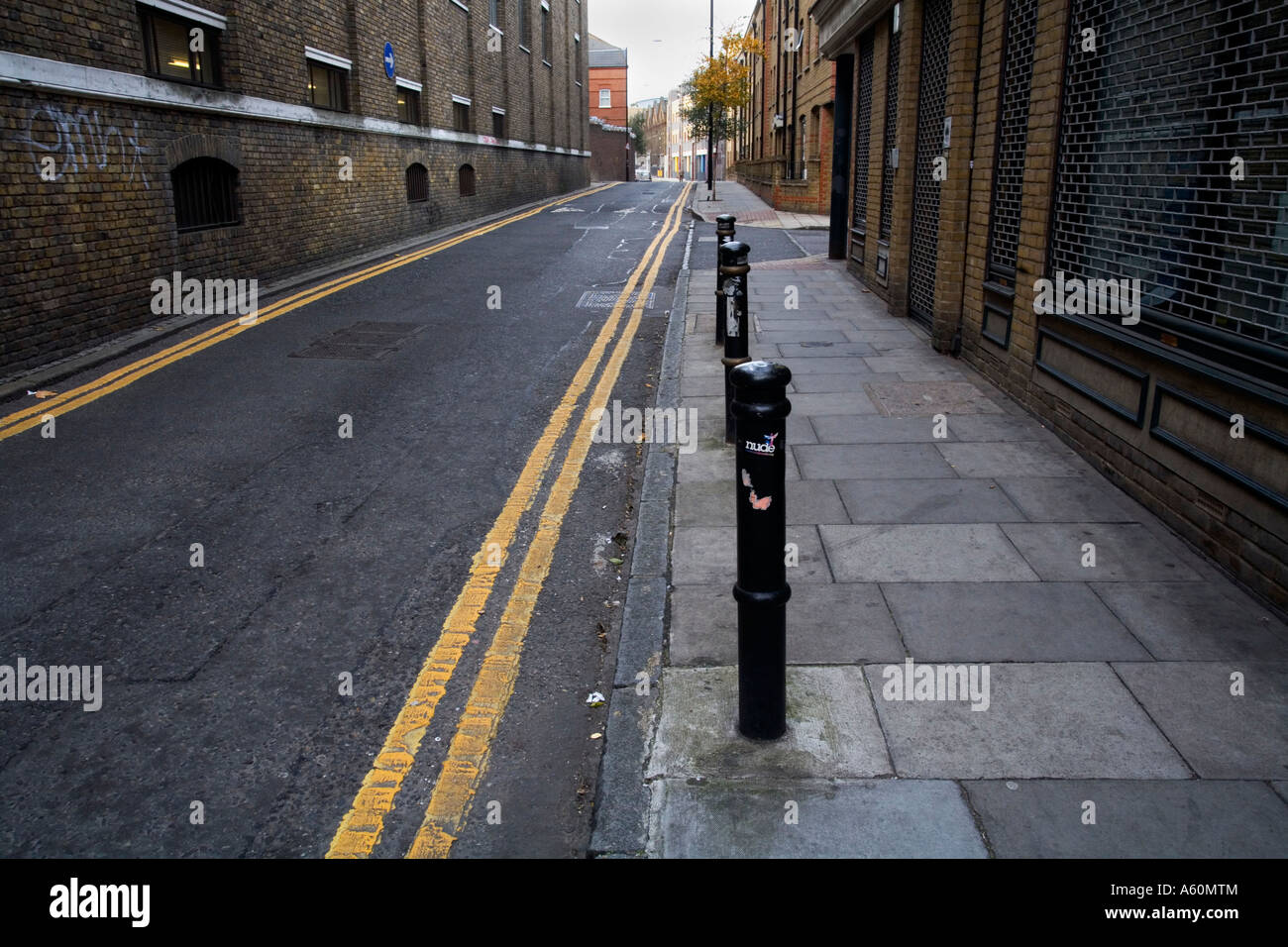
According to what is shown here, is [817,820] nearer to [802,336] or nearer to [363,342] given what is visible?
[802,336]

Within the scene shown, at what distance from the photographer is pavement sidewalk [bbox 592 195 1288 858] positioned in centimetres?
275

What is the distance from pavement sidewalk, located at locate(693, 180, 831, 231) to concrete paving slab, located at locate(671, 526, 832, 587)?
52.0 ft

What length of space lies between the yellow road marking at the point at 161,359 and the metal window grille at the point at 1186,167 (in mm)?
7427

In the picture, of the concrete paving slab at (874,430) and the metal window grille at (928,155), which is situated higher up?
the metal window grille at (928,155)

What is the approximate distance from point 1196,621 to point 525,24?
1370 inches

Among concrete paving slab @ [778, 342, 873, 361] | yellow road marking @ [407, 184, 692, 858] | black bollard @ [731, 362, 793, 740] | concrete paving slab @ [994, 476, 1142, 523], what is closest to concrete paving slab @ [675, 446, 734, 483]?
yellow road marking @ [407, 184, 692, 858]

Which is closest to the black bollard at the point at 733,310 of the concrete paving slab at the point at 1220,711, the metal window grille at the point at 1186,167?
the metal window grille at the point at 1186,167

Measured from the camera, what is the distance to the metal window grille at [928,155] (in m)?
9.80

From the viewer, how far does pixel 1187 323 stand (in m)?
4.78

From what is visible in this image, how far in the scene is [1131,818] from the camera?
2.74 m

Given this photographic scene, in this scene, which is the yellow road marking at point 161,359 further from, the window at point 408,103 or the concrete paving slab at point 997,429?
the concrete paving slab at point 997,429

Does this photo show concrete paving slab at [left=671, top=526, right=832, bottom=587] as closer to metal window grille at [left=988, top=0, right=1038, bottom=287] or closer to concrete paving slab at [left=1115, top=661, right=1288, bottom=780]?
concrete paving slab at [left=1115, top=661, right=1288, bottom=780]

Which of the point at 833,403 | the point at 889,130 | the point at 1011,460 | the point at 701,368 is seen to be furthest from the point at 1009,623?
the point at 889,130

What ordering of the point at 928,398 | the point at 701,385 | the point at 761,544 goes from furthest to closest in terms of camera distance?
1. the point at 701,385
2. the point at 928,398
3. the point at 761,544
